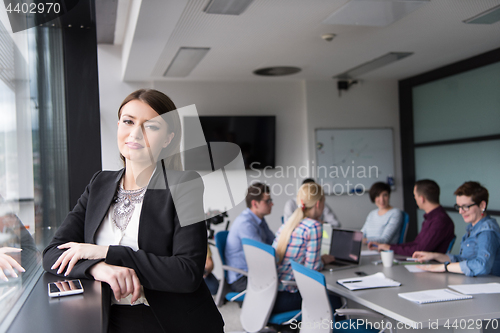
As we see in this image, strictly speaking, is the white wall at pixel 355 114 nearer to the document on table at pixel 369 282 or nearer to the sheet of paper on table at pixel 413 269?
the sheet of paper on table at pixel 413 269

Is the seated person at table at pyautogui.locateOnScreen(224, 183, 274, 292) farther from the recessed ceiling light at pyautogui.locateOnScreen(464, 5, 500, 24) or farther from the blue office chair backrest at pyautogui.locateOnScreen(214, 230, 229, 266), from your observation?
the recessed ceiling light at pyautogui.locateOnScreen(464, 5, 500, 24)

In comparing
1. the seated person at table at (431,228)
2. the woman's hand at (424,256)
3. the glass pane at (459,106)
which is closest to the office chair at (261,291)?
the woman's hand at (424,256)

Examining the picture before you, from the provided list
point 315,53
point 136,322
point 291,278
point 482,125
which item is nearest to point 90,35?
point 136,322

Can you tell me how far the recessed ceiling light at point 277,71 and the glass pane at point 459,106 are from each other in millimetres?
1948

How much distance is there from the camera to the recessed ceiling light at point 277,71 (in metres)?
5.04

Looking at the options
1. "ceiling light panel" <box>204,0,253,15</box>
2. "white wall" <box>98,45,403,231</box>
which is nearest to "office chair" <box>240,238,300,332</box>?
"ceiling light panel" <box>204,0,253,15</box>

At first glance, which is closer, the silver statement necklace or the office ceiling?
the silver statement necklace

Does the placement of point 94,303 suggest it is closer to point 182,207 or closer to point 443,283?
point 182,207

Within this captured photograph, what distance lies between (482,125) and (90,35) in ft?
15.2

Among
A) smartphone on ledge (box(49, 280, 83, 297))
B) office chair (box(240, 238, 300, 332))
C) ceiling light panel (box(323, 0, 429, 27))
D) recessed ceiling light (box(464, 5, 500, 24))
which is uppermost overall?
recessed ceiling light (box(464, 5, 500, 24))

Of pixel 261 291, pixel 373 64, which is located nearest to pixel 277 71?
pixel 373 64

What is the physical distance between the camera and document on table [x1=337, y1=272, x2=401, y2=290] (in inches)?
95.8

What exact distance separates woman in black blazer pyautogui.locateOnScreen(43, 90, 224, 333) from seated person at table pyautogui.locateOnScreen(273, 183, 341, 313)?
178 cm

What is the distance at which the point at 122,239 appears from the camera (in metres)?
1.11
